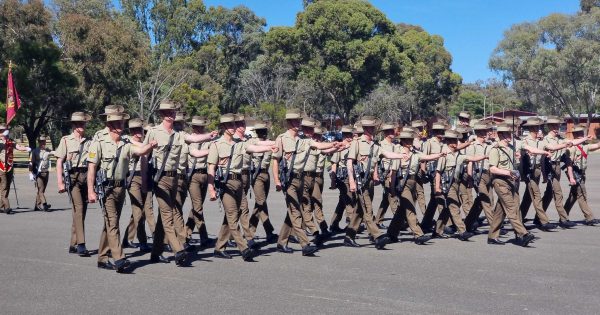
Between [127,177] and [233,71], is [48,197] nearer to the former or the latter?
[127,177]

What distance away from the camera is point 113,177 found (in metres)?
8.95

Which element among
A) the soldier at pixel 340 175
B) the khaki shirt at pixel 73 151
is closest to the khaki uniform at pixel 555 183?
the soldier at pixel 340 175

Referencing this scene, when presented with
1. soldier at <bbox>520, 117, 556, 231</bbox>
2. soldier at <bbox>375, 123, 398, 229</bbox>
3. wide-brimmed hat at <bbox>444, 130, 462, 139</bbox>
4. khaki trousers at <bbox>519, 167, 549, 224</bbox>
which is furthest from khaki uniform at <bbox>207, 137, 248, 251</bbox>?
khaki trousers at <bbox>519, 167, 549, 224</bbox>

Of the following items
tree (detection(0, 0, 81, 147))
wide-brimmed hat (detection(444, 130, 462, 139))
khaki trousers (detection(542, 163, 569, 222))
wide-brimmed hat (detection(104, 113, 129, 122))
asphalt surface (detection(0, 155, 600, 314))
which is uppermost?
tree (detection(0, 0, 81, 147))

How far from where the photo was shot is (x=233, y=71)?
7794cm

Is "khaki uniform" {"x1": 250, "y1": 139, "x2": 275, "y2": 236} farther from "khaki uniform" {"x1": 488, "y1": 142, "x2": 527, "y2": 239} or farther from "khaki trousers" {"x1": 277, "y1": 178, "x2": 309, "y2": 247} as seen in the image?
"khaki uniform" {"x1": 488, "y1": 142, "x2": 527, "y2": 239}

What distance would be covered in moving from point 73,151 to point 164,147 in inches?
92.7

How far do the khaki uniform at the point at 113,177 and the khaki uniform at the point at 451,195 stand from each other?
5305 mm

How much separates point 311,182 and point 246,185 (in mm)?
1027

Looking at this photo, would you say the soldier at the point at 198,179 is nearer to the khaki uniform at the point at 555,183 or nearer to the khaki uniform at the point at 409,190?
the khaki uniform at the point at 409,190

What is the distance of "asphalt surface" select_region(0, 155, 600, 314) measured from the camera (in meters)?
7.24

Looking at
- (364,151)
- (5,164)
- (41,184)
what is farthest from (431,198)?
(5,164)

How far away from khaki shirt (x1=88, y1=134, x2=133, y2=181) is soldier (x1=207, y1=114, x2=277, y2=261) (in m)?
1.37

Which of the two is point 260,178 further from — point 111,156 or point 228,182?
point 111,156
